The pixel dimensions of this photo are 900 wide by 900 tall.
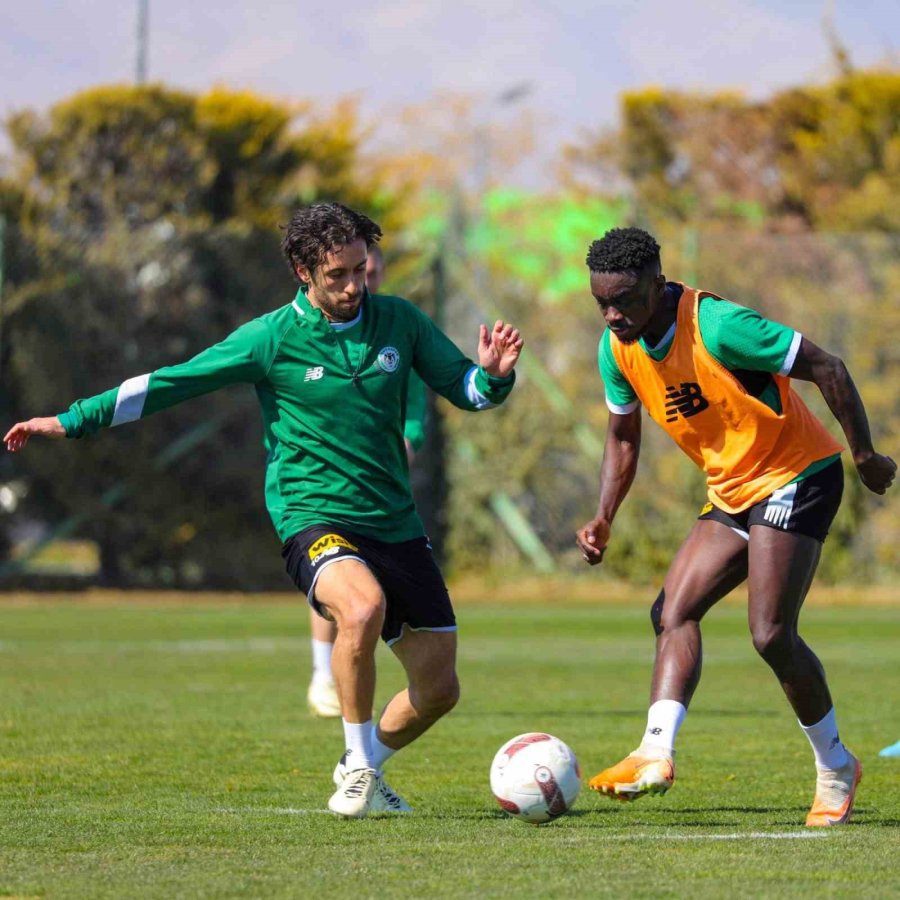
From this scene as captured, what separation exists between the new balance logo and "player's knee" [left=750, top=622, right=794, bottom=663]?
31.6 inches

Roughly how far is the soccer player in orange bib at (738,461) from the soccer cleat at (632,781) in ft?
0.04

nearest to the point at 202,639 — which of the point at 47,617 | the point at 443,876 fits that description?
the point at 47,617

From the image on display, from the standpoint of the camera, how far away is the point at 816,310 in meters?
24.1

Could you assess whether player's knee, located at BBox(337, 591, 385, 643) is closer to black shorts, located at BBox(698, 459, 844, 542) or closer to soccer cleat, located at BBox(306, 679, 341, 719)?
black shorts, located at BBox(698, 459, 844, 542)

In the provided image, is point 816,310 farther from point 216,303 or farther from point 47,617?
point 47,617

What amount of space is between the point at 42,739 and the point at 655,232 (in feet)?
57.4

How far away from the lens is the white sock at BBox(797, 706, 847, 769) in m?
6.80

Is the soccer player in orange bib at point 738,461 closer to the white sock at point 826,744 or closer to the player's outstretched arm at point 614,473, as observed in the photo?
the white sock at point 826,744

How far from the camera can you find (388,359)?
6980 mm

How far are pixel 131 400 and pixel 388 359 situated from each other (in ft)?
3.18

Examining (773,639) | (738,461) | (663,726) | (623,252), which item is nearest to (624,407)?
(738,461)

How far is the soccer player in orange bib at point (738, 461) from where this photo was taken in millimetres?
6480

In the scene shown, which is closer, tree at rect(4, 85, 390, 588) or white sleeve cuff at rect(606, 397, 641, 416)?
white sleeve cuff at rect(606, 397, 641, 416)

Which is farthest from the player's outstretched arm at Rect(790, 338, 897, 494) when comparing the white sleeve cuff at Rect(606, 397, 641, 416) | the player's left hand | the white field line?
the white field line
